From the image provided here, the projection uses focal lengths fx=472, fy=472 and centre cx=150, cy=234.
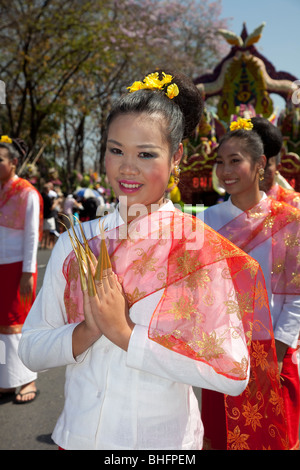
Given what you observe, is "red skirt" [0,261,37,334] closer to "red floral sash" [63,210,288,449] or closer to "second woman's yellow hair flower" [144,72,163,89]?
"red floral sash" [63,210,288,449]

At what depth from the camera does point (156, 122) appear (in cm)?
138

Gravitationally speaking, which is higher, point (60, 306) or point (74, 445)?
point (60, 306)

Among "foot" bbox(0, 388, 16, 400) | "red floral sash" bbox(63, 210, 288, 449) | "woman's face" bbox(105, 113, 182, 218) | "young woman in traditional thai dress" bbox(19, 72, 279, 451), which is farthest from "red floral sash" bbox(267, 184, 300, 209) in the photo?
"foot" bbox(0, 388, 16, 400)

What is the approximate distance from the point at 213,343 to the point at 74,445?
489 mm

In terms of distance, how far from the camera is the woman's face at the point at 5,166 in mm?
3531

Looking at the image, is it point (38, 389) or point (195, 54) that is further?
point (195, 54)

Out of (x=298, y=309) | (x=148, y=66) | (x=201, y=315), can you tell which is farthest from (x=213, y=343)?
(x=148, y=66)

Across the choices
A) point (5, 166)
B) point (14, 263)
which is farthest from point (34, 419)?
point (5, 166)

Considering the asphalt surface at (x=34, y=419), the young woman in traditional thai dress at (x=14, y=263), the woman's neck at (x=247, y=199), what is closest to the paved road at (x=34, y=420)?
the asphalt surface at (x=34, y=419)

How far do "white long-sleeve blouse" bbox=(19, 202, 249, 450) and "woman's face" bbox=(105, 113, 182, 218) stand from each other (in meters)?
0.31

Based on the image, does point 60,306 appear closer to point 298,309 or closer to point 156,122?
point 156,122

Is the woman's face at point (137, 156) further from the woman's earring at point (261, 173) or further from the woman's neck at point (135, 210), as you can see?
the woman's earring at point (261, 173)

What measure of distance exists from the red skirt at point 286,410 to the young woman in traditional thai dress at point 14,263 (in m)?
1.64

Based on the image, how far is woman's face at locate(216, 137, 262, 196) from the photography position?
246 centimetres
